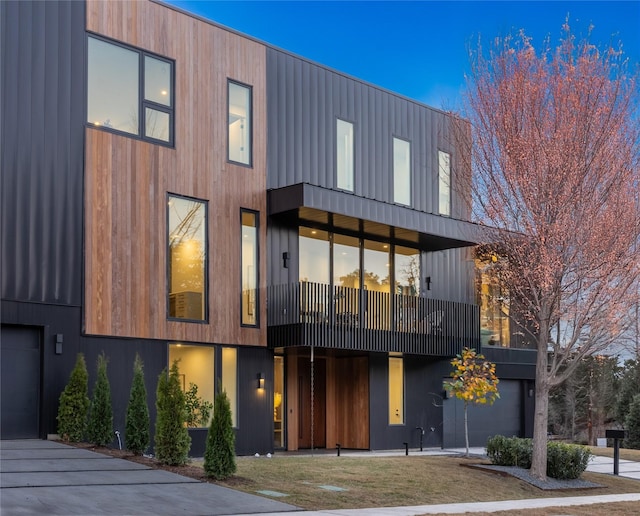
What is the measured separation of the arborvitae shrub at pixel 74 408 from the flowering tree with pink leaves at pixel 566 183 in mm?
8307

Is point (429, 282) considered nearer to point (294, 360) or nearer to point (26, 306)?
point (294, 360)

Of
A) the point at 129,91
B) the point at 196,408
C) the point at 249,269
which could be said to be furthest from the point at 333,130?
the point at 196,408

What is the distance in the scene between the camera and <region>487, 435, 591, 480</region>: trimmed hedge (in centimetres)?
1689

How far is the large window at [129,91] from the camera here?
16844 millimetres

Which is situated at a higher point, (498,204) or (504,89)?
(504,89)

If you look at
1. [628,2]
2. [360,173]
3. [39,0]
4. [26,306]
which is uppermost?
[628,2]

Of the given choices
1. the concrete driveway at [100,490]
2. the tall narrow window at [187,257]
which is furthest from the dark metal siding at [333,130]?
the concrete driveway at [100,490]

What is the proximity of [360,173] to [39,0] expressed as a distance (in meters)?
9.01

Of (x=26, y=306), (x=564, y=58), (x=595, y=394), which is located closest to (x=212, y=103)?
(x=26, y=306)

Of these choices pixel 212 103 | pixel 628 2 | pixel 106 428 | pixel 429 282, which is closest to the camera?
pixel 106 428

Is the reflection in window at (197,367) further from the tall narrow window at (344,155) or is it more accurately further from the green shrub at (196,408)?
the tall narrow window at (344,155)

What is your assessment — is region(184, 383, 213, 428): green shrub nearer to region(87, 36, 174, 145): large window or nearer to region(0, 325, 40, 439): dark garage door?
region(0, 325, 40, 439): dark garage door

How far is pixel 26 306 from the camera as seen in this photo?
600 inches

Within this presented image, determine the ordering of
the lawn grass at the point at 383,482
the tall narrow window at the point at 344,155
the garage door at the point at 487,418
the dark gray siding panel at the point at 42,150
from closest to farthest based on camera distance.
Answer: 1. the lawn grass at the point at 383,482
2. the dark gray siding panel at the point at 42,150
3. the tall narrow window at the point at 344,155
4. the garage door at the point at 487,418
